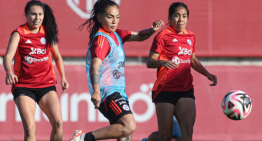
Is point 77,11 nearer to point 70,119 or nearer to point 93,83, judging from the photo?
point 70,119

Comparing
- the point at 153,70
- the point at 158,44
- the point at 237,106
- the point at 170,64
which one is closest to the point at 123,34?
the point at 158,44

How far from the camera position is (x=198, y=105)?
7473mm

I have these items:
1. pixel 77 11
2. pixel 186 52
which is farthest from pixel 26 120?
pixel 77 11

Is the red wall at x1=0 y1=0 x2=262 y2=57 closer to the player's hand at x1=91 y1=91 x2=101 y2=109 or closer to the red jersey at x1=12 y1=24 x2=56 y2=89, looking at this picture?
the red jersey at x1=12 y1=24 x2=56 y2=89

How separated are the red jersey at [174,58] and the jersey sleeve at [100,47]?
96 cm

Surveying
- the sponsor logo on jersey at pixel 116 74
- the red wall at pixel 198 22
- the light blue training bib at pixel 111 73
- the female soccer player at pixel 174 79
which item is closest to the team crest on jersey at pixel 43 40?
the light blue training bib at pixel 111 73

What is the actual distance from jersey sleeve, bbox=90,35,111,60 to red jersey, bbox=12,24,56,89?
109cm

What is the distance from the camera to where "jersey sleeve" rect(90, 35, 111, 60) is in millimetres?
3894

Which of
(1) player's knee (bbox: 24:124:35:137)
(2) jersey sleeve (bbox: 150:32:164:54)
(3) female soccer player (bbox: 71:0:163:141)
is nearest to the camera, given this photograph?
(3) female soccer player (bbox: 71:0:163:141)

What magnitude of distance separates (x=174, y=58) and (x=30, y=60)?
1.96 metres

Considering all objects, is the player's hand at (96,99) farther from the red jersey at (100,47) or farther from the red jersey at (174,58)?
the red jersey at (174,58)

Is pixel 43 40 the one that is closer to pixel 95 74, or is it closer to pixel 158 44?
pixel 95 74

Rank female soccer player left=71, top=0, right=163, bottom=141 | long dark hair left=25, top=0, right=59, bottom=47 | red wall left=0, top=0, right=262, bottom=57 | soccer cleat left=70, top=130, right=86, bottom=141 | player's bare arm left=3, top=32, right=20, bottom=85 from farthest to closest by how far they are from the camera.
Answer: red wall left=0, top=0, right=262, bottom=57
long dark hair left=25, top=0, right=59, bottom=47
player's bare arm left=3, top=32, right=20, bottom=85
soccer cleat left=70, top=130, right=86, bottom=141
female soccer player left=71, top=0, right=163, bottom=141

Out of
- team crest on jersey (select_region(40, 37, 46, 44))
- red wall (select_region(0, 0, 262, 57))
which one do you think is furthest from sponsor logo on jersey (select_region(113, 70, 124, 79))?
red wall (select_region(0, 0, 262, 57))
